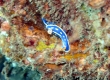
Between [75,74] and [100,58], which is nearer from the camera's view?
[100,58]

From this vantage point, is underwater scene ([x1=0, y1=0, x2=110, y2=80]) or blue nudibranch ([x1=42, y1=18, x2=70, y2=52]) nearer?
underwater scene ([x1=0, y1=0, x2=110, y2=80])

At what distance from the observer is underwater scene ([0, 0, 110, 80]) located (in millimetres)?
2240

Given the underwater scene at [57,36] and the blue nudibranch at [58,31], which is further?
the blue nudibranch at [58,31]

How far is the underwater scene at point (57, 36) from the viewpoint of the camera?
2240mm

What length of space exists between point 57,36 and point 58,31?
74 mm

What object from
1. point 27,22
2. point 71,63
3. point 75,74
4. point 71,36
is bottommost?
point 75,74

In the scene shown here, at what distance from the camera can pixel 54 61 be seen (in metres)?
2.49

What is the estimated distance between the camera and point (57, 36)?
8.07 feet

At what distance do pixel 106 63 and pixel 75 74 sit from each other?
1.56 feet

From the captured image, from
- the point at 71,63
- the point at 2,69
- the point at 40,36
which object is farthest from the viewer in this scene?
the point at 2,69

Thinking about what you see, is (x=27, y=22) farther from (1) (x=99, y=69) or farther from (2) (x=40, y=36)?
(1) (x=99, y=69)

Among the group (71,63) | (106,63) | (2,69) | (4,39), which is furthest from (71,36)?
(2,69)

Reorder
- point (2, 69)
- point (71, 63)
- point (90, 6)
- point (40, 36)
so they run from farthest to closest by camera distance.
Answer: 1. point (2, 69)
2. point (71, 63)
3. point (40, 36)
4. point (90, 6)

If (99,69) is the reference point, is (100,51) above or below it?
above
